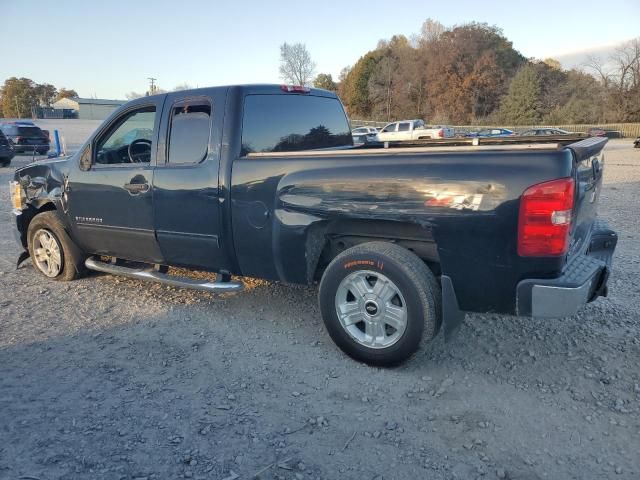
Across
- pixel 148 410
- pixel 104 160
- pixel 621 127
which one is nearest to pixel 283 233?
pixel 148 410

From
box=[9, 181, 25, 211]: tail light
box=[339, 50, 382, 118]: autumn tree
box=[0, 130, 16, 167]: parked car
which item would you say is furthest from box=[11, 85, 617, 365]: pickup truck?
box=[339, 50, 382, 118]: autumn tree

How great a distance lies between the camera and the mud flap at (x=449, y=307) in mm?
3215

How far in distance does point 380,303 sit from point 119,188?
2.66 meters

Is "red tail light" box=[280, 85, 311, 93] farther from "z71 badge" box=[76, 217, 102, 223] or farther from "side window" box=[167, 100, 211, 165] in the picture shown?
"z71 badge" box=[76, 217, 102, 223]

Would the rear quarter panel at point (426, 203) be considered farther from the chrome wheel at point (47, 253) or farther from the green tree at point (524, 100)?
the green tree at point (524, 100)

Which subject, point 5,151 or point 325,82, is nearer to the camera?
point 5,151

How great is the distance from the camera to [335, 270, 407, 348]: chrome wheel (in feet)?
11.3

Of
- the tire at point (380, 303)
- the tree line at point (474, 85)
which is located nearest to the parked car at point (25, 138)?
the tire at point (380, 303)

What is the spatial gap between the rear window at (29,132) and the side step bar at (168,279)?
22277 millimetres

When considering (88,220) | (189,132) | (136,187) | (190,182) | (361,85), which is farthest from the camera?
(361,85)

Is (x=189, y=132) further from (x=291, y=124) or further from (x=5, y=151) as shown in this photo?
(x=5, y=151)

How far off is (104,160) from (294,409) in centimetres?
319

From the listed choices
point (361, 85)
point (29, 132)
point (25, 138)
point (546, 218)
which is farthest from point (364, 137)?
point (361, 85)

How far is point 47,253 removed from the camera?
219 inches
